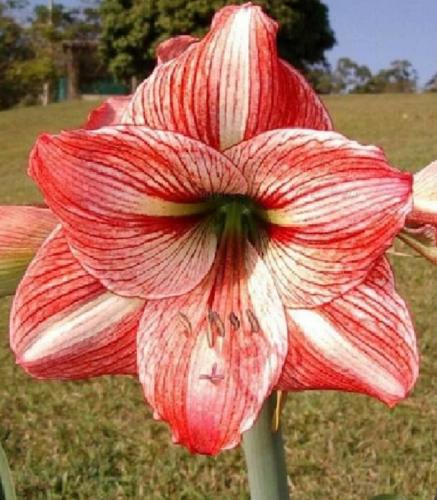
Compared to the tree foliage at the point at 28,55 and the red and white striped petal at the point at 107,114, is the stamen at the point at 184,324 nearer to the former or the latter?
the red and white striped petal at the point at 107,114

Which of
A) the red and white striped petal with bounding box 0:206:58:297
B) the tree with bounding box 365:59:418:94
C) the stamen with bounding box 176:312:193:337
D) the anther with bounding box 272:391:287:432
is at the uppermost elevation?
the red and white striped petal with bounding box 0:206:58:297

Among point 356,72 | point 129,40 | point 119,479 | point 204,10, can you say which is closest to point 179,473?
point 119,479

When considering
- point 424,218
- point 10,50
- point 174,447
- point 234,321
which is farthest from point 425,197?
point 10,50

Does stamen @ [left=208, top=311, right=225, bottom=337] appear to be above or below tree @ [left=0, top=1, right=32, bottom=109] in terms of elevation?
above

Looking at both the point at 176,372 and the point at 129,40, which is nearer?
the point at 176,372

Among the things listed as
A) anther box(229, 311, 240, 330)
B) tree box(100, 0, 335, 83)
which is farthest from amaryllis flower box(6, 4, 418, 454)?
tree box(100, 0, 335, 83)

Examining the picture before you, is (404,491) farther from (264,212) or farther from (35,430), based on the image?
(264,212)

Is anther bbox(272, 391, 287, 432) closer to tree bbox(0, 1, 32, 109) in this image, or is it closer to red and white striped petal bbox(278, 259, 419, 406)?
red and white striped petal bbox(278, 259, 419, 406)

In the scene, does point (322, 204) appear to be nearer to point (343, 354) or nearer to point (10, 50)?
point (343, 354)
